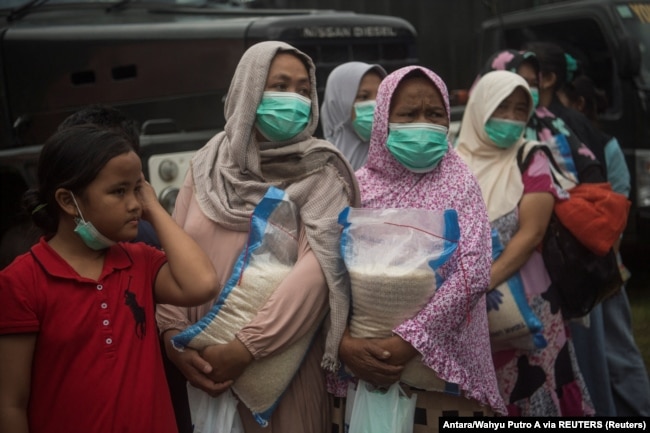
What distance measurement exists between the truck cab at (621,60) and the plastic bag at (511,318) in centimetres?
416

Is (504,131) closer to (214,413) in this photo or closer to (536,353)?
(536,353)

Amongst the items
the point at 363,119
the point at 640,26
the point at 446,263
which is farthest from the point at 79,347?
the point at 640,26

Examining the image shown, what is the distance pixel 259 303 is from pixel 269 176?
0.44 m

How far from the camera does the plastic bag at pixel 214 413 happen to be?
296cm

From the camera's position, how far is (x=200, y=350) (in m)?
2.92

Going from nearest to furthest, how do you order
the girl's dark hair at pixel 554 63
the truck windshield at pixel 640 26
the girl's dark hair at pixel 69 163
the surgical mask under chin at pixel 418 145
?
the girl's dark hair at pixel 69 163 → the surgical mask under chin at pixel 418 145 → the girl's dark hair at pixel 554 63 → the truck windshield at pixel 640 26

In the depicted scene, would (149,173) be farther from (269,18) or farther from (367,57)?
(367,57)

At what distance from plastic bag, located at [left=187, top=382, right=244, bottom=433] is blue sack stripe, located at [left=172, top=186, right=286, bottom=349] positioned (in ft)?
0.67

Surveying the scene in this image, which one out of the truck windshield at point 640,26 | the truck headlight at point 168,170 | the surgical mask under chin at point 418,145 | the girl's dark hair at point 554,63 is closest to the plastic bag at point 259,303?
the surgical mask under chin at point 418,145

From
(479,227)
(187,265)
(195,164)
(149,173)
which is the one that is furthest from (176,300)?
(149,173)

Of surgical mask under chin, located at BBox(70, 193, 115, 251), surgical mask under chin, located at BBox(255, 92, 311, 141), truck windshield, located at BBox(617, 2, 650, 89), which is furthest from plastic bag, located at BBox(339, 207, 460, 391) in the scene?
truck windshield, located at BBox(617, 2, 650, 89)

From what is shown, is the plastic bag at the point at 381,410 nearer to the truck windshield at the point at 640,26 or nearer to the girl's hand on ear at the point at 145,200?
the girl's hand on ear at the point at 145,200

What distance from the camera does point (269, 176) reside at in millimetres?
3092

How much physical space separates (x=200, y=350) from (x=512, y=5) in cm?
789
